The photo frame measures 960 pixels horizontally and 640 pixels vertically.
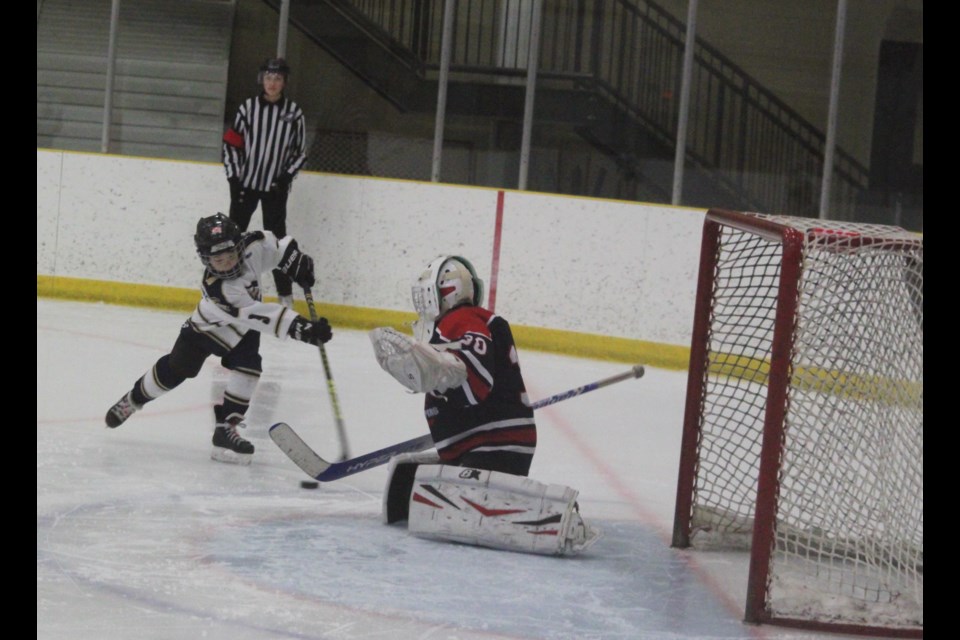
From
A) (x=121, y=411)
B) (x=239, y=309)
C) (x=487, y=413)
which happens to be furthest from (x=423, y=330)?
(x=121, y=411)

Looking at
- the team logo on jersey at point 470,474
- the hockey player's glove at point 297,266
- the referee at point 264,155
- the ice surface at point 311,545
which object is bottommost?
the ice surface at point 311,545

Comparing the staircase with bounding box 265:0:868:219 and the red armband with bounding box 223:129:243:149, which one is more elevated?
the staircase with bounding box 265:0:868:219

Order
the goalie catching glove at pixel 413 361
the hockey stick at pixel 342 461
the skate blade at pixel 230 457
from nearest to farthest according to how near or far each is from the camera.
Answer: the goalie catching glove at pixel 413 361, the hockey stick at pixel 342 461, the skate blade at pixel 230 457

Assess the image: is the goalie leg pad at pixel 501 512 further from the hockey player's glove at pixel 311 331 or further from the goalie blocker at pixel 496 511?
the hockey player's glove at pixel 311 331

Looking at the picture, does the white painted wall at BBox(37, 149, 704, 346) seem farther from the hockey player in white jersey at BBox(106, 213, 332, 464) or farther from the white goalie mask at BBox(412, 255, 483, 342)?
the white goalie mask at BBox(412, 255, 483, 342)

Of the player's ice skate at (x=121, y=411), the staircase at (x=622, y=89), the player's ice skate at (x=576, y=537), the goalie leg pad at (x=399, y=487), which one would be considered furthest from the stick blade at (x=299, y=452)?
the staircase at (x=622, y=89)

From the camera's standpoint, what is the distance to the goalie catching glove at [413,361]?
3.03 metres

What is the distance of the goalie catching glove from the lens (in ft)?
9.93

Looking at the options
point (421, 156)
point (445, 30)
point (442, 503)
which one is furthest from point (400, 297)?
point (442, 503)

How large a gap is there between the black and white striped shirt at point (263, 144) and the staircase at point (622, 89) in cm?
53

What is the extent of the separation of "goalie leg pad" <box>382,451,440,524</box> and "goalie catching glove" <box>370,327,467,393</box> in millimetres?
315

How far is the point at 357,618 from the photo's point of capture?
2.60 m

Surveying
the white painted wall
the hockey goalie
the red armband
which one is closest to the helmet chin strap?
the hockey goalie
